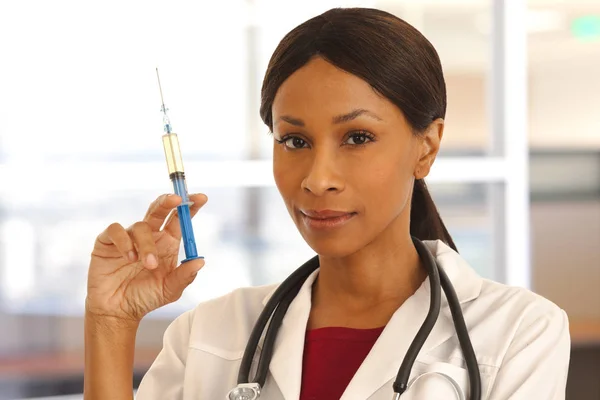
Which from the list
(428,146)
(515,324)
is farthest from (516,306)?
(428,146)

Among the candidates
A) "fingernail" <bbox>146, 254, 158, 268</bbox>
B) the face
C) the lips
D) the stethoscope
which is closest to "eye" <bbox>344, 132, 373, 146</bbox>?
the face

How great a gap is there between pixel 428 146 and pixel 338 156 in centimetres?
19

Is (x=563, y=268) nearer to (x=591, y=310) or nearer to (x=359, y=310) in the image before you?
(x=591, y=310)

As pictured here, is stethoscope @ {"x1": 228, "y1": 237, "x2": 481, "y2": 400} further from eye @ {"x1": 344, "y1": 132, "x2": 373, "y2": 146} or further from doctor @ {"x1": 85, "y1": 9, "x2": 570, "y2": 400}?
eye @ {"x1": 344, "y1": 132, "x2": 373, "y2": 146}

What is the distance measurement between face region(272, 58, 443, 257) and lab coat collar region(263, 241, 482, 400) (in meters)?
0.14

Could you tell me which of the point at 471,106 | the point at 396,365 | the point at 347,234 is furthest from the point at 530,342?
the point at 471,106

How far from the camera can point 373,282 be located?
4.86 ft

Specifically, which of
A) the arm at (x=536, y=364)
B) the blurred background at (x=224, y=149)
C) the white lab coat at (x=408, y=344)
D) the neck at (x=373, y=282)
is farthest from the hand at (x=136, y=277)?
the blurred background at (x=224, y=149)

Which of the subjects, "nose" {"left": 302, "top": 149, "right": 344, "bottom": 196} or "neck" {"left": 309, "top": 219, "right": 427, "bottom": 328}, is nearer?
"nose" {"left": 302, "top": 149, "right": 344, "bottom": 196}

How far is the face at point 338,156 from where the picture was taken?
1.34 metres

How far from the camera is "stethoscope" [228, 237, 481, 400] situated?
50.5 inches

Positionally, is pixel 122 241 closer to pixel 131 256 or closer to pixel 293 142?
pixel 131 256

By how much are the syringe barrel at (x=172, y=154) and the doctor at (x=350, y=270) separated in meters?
0.05

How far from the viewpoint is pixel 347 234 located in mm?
1356
